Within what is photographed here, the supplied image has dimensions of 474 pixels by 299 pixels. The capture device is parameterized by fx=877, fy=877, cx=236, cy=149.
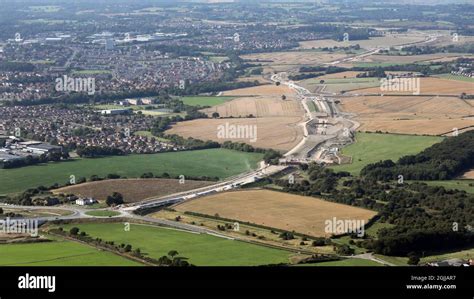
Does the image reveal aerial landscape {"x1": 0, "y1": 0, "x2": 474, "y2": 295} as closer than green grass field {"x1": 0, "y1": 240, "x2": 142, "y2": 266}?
No

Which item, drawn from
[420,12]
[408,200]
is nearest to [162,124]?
[408,200]

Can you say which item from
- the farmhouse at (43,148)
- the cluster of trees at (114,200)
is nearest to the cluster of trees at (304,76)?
the farmhouse at (43,148)

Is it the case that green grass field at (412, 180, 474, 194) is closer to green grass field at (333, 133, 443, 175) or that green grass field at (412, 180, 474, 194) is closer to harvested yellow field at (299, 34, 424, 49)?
green grass field at (333, 133, 443, 175)

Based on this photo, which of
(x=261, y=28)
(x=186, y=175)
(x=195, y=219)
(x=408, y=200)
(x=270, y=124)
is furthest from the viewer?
(x=261, y=28)

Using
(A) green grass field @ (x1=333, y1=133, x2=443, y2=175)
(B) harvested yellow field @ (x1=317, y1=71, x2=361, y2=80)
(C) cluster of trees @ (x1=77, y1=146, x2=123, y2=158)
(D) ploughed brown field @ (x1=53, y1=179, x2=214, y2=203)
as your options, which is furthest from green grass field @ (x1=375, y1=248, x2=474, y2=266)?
(B) harvested yellow field @ (x1=317, y1=71, x2=361, y2=80)

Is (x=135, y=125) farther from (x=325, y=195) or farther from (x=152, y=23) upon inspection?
(x=152, y=23)

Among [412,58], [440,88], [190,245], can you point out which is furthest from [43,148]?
[412,58]
